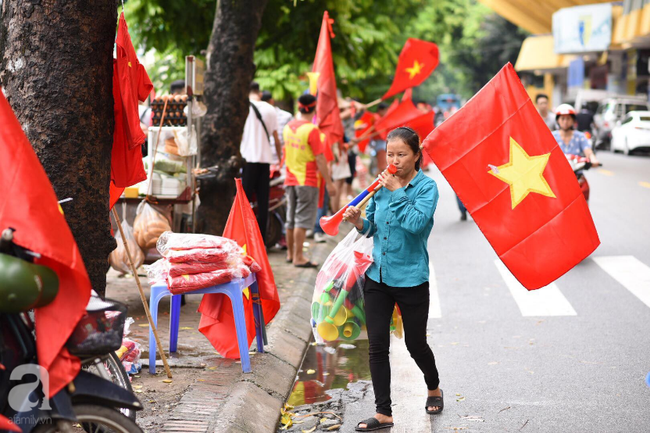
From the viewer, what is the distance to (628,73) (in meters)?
42.6

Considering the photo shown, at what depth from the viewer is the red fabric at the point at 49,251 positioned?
10.5 ft

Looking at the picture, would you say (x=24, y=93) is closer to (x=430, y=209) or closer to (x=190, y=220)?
(x=430, y=209)

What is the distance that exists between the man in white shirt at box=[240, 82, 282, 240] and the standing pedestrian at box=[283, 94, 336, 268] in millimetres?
282

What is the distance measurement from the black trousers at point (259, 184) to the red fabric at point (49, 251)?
6887 millimetres

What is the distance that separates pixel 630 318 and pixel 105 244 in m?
4.91

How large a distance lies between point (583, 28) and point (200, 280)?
40.8m

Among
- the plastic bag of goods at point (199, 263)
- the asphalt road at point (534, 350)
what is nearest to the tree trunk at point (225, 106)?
the asphalt road at point (534, 350)

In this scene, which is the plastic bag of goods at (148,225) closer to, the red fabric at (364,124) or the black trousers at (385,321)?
the black trousers at (385,321)

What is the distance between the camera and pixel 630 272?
31.6 feet

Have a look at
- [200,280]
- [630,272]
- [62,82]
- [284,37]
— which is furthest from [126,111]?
[284,37]

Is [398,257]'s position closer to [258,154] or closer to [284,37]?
[258,154]

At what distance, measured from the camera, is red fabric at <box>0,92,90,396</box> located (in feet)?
10.5

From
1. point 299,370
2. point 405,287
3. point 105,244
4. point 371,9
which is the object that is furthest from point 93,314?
point 371,9

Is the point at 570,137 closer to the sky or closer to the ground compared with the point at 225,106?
closer to the ground
